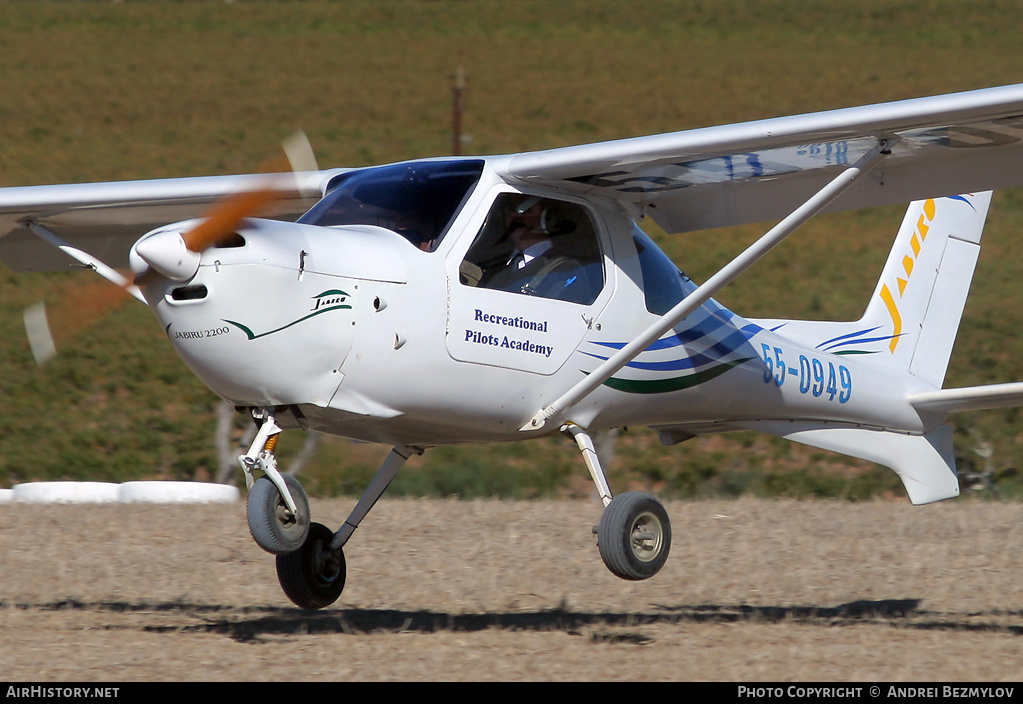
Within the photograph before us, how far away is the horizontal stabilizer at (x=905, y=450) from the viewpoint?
954 centimetres

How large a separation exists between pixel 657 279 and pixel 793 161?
1.18 m

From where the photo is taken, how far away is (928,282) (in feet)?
35.7

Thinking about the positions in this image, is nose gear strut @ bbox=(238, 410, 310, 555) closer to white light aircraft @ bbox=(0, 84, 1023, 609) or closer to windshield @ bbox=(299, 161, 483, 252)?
white light aircraft @ bbox=(0, 84, 1023, 609)

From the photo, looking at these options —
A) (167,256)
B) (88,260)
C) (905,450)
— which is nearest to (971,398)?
(905,450)

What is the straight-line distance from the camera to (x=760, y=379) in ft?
29.7

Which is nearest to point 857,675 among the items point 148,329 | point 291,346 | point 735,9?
point 291,346

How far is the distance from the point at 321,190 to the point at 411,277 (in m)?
2.32

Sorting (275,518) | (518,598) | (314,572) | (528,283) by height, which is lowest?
(518,598)

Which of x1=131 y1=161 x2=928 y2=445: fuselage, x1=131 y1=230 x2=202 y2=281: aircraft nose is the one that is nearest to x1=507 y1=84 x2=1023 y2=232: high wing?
→ x1=131 y1=161 x2=928 y2=445: fuselage

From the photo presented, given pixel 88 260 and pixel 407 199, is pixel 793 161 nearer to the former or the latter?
pixel 407 199

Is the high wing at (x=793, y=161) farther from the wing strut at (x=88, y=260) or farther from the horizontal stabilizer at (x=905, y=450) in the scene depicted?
the wing strut at (x=88, y=260)

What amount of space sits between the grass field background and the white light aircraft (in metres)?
5.74

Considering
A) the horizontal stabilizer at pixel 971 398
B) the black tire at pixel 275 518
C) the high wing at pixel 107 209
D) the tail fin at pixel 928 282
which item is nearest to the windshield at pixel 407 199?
the high wing at pixel 107 209

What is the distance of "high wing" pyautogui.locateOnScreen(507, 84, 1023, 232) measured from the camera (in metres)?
7.36
